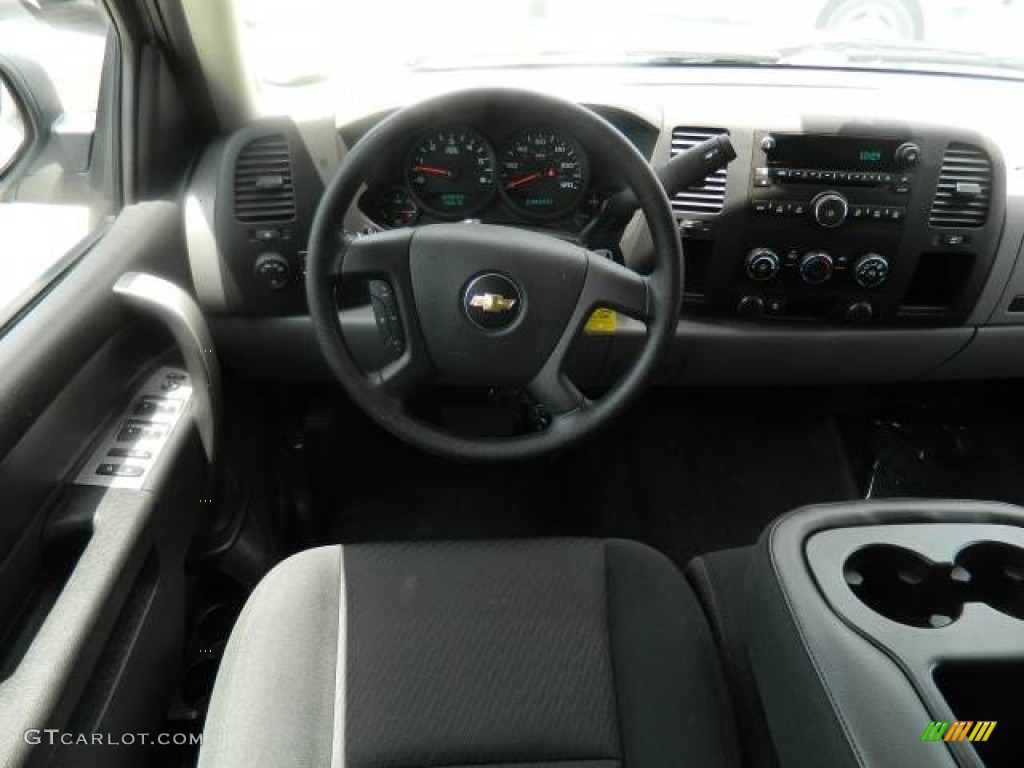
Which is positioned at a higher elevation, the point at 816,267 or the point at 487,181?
the point at 487,181

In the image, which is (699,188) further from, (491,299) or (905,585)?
(905,585)

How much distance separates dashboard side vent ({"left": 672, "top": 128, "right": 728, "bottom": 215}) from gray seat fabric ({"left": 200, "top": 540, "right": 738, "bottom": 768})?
754mm

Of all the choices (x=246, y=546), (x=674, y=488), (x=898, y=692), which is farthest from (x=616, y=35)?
(x=898, y=692)

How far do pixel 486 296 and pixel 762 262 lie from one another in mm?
692

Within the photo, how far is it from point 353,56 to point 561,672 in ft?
4.67

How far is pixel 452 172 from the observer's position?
1581 mm

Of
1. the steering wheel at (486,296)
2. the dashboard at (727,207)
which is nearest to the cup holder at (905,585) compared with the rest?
the steering wheel at (486,296)

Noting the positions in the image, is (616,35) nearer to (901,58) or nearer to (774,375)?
(901,58)

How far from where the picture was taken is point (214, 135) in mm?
1817

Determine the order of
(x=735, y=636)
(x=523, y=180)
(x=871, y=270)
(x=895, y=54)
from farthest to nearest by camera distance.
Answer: (x=895, y=54) < (x=871, y=270) < (x=523, y=180) < (x=735, y=636)

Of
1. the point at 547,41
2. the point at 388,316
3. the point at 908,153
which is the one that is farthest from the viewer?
the point at 547,41

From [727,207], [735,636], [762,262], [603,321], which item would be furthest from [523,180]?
[735,636]

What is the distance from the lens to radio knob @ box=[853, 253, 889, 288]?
1.80m

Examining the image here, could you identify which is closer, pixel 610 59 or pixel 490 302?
pixel 490 302
